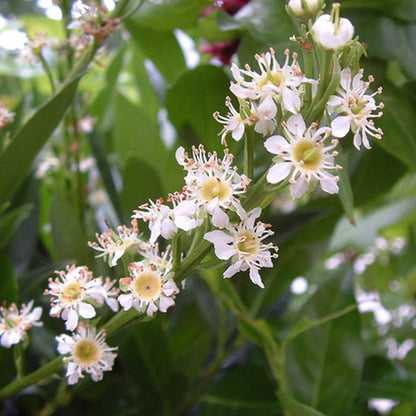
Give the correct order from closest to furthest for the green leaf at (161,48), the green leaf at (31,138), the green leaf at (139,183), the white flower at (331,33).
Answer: the white flower at (331,33)
the green leaf at (31,138)
the green leaf at (139,183)
the green leaf at (161,48)

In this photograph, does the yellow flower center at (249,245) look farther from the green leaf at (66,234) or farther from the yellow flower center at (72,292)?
the green leaf at (66,234)

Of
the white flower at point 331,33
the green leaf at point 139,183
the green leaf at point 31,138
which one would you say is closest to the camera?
the white flower at point 331,33

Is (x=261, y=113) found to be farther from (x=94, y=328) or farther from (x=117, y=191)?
(x=117, y=191)

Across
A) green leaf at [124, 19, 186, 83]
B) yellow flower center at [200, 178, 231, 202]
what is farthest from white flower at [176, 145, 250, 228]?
green leaf at [124, 19, 186, 83]

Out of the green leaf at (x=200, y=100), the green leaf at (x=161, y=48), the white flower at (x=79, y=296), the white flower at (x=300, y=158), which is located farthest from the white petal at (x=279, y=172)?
the green leaf at (x=161, y=48)

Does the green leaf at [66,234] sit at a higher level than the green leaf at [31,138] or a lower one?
lower

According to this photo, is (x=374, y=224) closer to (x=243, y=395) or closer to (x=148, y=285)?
(x=243, y=395)
